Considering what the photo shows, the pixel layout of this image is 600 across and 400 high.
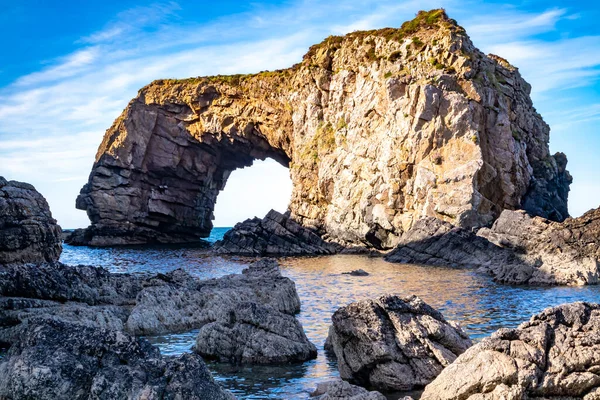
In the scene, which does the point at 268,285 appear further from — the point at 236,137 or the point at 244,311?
the point at 236,137

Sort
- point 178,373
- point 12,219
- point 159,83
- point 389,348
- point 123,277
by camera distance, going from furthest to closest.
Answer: point 159,83 → point 12,219 → point 123,277 → point 389,348 → point 178,373

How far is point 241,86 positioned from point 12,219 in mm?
65899

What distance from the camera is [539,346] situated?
11328mm

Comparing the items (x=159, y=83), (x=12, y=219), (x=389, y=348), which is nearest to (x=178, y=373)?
(x=389, y=348)

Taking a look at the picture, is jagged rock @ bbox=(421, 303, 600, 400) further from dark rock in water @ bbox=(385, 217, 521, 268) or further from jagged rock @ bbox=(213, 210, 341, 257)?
jagged rock @ bbox=(213, 210, 341, 257)

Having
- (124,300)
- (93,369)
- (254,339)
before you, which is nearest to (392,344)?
(254,339)

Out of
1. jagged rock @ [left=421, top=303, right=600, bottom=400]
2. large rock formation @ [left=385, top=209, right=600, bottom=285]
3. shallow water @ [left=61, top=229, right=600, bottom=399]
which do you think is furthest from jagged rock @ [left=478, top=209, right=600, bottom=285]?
jagged rock @ [left=421, top=303, right=600, bottom=400]

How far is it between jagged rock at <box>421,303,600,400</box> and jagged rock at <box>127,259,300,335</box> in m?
9.07

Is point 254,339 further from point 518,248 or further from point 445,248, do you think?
point 445,248

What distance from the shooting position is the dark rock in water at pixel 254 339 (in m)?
16.6

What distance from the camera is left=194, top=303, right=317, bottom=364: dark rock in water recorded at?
16641mm

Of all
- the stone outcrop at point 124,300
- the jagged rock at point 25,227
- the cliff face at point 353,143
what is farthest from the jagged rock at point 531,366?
the cliff face at point 353,143

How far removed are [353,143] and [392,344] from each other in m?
62.0

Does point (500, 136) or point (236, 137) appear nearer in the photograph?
point (500, 136)
